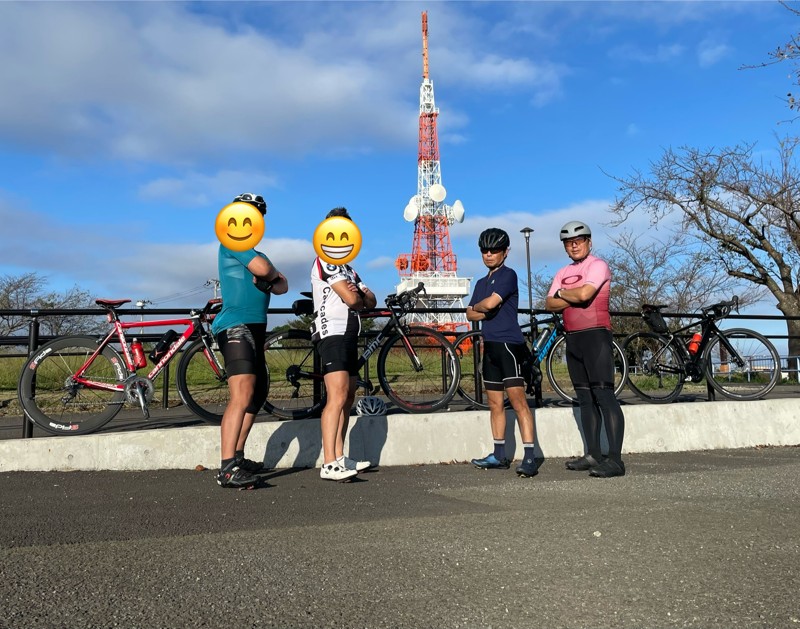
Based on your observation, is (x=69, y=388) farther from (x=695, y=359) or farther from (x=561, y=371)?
(x=695, y=359)

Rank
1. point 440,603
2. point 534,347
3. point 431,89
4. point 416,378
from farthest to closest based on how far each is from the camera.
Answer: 1. point 431,89
2. point 534,347
3. point 416,378
4. point 440,603

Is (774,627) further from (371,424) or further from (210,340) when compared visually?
(210,340)

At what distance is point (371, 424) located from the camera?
18.9 ft

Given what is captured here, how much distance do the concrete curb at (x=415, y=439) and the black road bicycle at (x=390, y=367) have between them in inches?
29.0

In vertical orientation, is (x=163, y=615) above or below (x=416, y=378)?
below

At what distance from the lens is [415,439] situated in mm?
5863

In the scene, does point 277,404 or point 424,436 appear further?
point 277,404

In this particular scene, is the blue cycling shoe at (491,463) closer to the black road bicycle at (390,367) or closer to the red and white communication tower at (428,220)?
the black road bicycle at (390,367)

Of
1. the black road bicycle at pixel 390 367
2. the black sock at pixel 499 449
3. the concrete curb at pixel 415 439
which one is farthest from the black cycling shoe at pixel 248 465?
the black sock at pixel 499 449

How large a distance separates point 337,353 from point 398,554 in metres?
2.02

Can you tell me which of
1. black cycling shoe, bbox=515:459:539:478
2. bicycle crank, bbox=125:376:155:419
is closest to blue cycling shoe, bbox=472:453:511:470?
black cycling shoe, bbox=515:459:539:478

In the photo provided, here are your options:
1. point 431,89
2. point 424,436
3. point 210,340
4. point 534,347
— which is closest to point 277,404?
point 210,340

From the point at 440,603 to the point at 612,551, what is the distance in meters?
0.98

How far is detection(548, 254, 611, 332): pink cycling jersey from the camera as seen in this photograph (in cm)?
536
